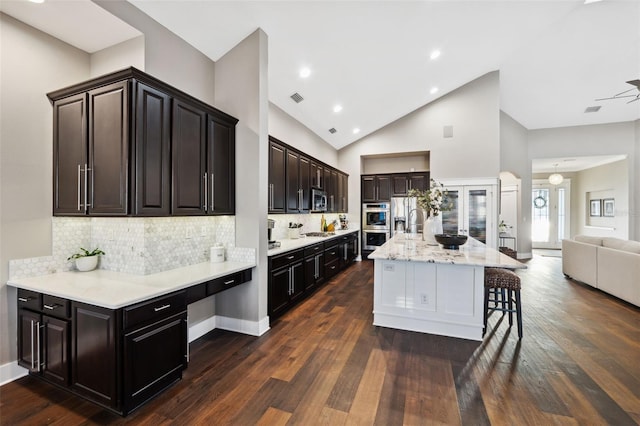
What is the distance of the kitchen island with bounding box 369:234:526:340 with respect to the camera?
3029 mm

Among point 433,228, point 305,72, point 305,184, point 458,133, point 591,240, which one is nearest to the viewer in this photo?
point 433,228

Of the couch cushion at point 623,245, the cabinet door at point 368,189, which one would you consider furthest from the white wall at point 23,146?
the couch cushion at point 623,245

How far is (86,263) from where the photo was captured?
2.56m

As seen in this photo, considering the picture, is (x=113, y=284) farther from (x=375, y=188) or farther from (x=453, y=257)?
(x=375, y=188)

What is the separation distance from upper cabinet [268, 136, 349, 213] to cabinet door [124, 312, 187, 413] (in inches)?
81.5

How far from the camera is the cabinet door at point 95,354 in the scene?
181cm

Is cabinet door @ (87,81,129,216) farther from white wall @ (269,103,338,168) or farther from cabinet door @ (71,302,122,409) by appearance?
white wall @ (269,103,338,168)

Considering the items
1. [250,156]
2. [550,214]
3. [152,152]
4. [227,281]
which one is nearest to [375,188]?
[250,156]

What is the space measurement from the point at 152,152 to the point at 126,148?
0.19 metres

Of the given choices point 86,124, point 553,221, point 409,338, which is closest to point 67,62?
point 86,124

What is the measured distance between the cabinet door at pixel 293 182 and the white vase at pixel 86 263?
249 centimetres

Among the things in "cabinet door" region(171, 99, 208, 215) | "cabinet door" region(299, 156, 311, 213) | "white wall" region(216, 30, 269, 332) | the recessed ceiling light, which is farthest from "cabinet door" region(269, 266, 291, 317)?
the recessed ceiling light

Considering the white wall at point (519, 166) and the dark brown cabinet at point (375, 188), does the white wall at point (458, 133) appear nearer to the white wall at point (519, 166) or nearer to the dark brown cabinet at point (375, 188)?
the dark brown cabinet at point (375, 188)

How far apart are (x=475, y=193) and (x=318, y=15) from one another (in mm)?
5326
